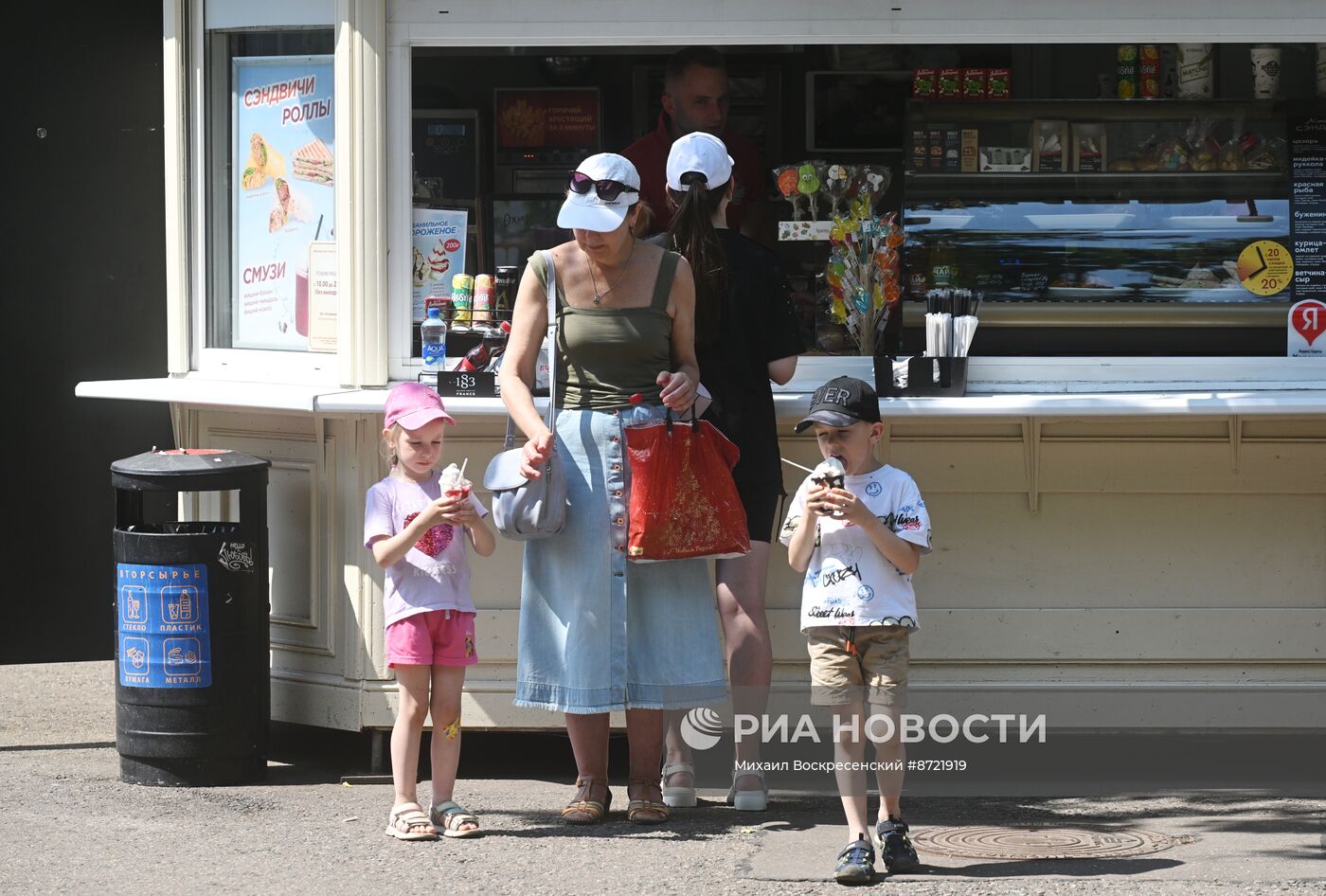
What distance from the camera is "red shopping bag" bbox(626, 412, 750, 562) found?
16.3 ft

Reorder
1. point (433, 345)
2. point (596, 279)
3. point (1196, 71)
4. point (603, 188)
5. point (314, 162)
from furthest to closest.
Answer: point (1196, 71) < point (314, 162) < point (433, 345) < point (596, 279) < point (603, 188)

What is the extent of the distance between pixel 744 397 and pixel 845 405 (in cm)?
76

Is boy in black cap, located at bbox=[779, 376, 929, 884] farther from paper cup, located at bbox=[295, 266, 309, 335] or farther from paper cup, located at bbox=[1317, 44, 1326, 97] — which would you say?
paper cup, located at bbox=[1317, 44, 1326, 97]

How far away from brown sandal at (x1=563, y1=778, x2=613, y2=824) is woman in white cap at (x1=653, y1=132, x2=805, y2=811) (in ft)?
0.98

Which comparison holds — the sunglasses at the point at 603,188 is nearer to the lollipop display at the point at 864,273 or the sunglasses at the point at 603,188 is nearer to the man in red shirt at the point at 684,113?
the man in red shirt at the point at 684,113

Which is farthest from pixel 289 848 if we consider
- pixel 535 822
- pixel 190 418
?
pixel 190 418

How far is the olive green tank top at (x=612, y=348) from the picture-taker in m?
5.04

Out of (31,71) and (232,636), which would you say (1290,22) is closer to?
(232,636)

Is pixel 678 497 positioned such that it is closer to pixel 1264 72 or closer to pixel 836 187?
pixel 836 187

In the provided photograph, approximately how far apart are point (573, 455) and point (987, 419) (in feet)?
5.31

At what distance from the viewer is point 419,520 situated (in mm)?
4883

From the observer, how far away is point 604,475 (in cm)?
505

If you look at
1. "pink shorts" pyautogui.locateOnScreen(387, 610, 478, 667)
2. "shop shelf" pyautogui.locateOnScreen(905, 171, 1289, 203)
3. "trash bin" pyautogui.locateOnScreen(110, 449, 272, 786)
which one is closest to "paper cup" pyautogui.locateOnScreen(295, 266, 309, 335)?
"trash bin" pyautogui.locateOnScreen(110, 449, 272, 786)

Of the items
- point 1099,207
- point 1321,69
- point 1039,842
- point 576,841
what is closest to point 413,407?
point 576,841
